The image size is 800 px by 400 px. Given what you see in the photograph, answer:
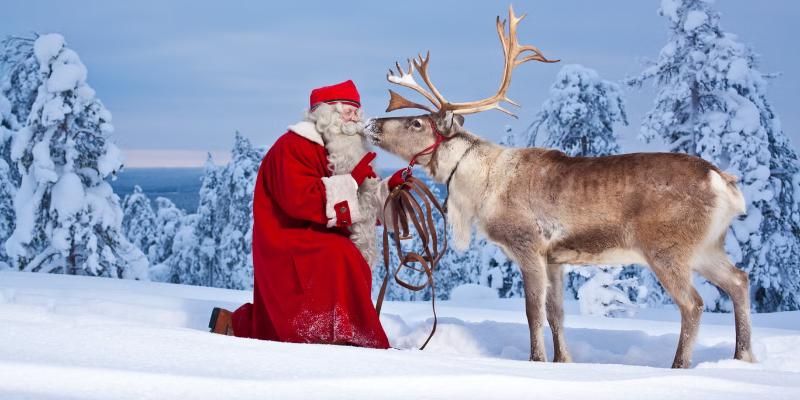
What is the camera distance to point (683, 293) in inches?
217

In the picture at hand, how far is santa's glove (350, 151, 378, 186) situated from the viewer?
566 cm

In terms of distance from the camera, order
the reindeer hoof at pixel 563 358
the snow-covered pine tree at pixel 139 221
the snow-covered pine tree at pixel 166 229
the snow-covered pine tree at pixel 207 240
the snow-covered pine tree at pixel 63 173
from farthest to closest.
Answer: the snow-covered pine tree at pixel 139 221 < the snow-covered pine tree at pixel 166 229 < the snow-covered pine tree at pixel 207 240 < the snow-covered pine tree at pixel 63 173 < the reindeer hoof at pixel 563 358

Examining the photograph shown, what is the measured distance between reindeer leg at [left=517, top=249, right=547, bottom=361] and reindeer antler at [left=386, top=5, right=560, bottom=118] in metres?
1.19

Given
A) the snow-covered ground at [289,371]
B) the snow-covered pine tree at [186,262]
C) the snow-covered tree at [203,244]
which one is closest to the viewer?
the snow-covered ground at [289,371]

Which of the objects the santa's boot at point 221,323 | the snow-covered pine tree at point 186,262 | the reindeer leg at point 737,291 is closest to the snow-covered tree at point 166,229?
the snow-covered pine tree at point 186,262

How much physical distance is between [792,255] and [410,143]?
12.7 m

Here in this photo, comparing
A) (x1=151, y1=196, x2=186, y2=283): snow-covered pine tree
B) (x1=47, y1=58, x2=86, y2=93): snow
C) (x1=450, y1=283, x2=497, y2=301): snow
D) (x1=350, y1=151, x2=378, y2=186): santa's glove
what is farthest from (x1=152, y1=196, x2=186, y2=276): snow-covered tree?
(x1=350, y1=151, x2=378, y2=186): santa's glove

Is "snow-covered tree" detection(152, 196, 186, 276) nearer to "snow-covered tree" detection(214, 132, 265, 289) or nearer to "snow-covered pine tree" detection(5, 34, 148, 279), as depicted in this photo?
"snow-covered tree" detection(214, 132, 265, 289)

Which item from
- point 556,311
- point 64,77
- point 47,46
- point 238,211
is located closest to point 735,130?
point 556,311

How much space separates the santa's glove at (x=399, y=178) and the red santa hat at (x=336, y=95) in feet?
2.04

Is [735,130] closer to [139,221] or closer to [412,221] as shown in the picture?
[412,221]

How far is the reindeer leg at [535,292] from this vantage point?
5742mm

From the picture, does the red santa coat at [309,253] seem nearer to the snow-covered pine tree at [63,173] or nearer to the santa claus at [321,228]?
the santa claus at [321,228]

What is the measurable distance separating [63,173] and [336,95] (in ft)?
43.9
